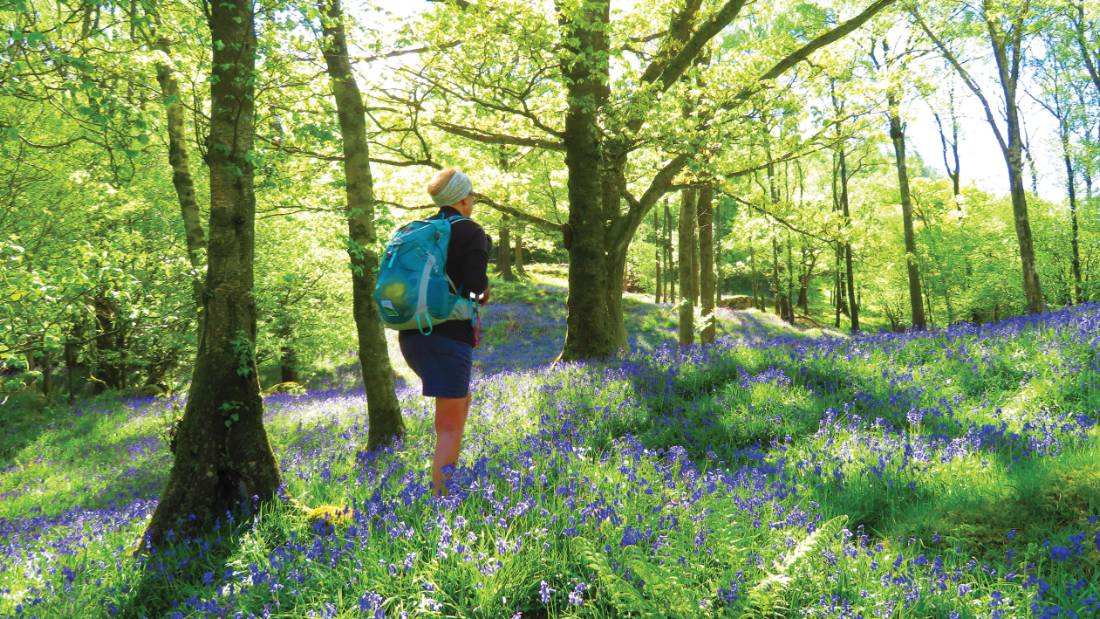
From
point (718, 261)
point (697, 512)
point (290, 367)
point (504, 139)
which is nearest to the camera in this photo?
point (697, 512)

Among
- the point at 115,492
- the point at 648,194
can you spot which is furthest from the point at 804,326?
the point at 115,492

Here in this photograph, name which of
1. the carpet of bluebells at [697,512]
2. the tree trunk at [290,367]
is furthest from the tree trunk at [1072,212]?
the tree trunk at [290,367]

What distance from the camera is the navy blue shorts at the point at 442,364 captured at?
13.2 feet

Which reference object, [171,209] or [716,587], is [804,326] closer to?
[171,209]

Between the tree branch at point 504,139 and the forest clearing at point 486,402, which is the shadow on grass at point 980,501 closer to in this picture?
the forest clearing at point 486,402

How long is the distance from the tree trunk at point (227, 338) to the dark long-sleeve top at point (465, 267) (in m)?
1.44

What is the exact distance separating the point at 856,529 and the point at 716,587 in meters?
1.38

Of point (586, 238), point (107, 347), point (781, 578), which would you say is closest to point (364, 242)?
point (586, 238)

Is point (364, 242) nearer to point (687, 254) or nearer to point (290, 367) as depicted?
point (687, 254)

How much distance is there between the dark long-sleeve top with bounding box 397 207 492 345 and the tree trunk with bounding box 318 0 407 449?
2076 millimetres

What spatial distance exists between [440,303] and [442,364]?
45cm

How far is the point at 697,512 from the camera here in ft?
11.1

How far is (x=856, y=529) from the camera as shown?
11.5 feet

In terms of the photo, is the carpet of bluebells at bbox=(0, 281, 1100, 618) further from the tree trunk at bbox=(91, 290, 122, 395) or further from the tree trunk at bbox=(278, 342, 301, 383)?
the tree trunk at bbox=(278, 342, 301, 383)
